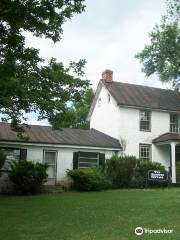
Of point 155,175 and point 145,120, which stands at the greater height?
point 145,120

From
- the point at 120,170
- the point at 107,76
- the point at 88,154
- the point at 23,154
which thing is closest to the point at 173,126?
the point at 107,76

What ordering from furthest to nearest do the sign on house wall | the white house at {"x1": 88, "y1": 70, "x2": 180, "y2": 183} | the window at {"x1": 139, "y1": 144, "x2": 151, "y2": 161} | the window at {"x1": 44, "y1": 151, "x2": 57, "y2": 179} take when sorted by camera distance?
1. the window at {"x1": 139, "y1": 144, "x2": 151, "y2": 161}
2. the white house at {"x1": 88, "y1": 70, "x2": 180, "y2": 183}
3. the window at {"x1": 44, "y1": 151, "x2": 57, "y2": 179}
4. the sign on house wall

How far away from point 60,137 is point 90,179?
4972 millimetres

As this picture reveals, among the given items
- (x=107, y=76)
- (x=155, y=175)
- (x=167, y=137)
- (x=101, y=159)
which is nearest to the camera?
(x=155, y=175)

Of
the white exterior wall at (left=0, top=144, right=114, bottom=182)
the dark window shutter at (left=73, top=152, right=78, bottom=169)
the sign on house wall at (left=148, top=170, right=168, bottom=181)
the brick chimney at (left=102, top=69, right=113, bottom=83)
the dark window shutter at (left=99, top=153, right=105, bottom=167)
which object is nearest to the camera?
the sign on house wall at (left=148, top=170, right=168, bottom=181)

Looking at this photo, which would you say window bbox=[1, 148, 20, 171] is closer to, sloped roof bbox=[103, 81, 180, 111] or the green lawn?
the green lawn

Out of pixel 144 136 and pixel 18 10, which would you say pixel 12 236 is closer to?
pixel 18 10

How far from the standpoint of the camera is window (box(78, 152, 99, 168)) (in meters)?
26.5

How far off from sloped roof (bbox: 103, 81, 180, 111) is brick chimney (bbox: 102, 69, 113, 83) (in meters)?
0.41

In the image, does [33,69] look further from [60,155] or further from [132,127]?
[132,127]

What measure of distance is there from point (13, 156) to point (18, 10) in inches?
568

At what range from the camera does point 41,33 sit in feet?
49.7

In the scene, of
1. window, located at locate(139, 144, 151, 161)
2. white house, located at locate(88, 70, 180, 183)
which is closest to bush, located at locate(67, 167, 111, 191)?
white house, located at locate(88, 70, 180, 183)

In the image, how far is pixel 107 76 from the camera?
105ft
